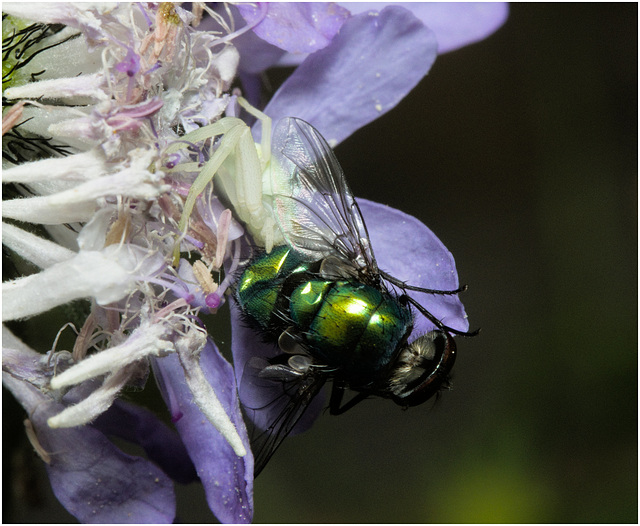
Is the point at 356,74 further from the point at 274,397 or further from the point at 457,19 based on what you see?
the point at 274,397

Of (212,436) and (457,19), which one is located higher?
(457,19)

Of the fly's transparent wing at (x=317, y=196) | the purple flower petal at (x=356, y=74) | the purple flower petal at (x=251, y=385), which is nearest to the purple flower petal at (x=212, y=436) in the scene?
the purple flower petal at (x=251, y=385)

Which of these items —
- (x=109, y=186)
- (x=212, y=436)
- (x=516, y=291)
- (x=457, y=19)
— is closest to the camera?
(x=109, y=186)

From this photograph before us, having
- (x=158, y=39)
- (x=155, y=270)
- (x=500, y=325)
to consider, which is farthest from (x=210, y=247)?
(x=500, y=325)

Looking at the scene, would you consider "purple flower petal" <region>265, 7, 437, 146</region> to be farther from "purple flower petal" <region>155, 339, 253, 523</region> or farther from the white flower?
"purple flower petal" <region>155, 339, 253, 523</region>

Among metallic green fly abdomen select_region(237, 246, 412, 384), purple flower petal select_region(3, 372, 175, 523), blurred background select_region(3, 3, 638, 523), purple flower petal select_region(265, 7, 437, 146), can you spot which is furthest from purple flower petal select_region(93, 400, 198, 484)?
blurred background select_region(3, 3, 638, 523)

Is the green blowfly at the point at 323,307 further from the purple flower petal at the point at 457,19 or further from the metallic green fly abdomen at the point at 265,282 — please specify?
the purple flower petal at the point at 457,19

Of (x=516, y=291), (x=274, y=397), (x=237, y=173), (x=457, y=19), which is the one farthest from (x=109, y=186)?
(x=516, y=291)
